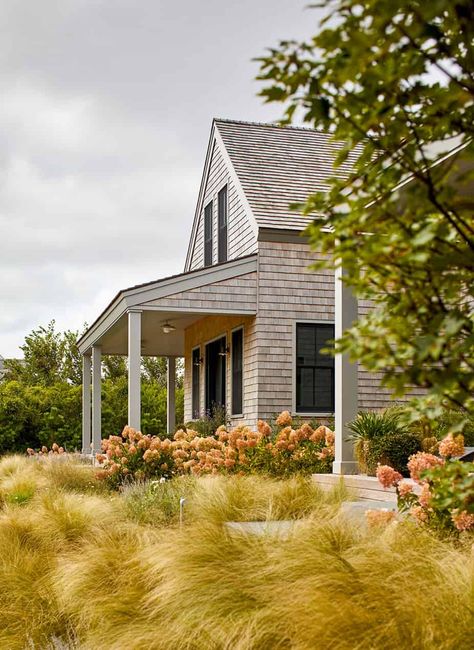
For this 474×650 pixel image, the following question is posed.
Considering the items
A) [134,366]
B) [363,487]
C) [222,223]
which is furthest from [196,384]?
[363,487]

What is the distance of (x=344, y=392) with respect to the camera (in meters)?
9.62

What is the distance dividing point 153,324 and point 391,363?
1506 centimetres

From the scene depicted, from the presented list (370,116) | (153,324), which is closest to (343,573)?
(370,116)

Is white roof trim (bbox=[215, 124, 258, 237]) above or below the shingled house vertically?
above

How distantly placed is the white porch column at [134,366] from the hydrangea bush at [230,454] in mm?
1674

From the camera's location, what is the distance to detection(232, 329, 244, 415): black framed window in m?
15.3

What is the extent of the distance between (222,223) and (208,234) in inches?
65.5

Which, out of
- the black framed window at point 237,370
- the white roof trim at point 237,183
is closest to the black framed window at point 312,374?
the black framed window at point 237,370

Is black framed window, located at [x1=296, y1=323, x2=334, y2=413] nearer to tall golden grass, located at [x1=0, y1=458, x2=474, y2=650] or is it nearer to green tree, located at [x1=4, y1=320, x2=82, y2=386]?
tall golden grass, located at [x1=0, y1=458, x2=474, y2=650]

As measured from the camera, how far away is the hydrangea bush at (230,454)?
10.4 m

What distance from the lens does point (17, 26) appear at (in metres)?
15.5

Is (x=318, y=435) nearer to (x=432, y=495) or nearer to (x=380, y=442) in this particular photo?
(x=380, y=442)

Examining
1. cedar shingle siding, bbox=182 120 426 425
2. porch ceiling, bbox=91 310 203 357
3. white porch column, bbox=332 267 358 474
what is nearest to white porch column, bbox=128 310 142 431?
porch ceiling, bbox=91 310 203 357

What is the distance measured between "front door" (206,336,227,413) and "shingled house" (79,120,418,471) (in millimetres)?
21
